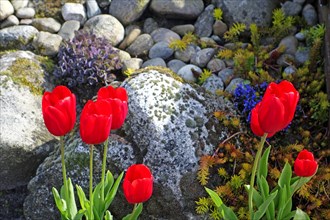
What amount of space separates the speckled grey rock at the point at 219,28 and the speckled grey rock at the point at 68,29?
1056mm

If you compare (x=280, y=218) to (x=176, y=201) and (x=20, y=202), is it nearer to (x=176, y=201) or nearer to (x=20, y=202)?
(x=176, y=201)

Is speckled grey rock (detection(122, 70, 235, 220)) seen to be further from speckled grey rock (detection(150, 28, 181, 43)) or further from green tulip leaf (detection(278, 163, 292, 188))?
speckled grey rock (detection(150, 28, 181, 43))

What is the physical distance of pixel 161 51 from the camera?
14.4ft

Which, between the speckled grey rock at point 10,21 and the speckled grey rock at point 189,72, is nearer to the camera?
the speckled grey rock at point 189,72

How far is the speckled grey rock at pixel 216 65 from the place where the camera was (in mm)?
4199

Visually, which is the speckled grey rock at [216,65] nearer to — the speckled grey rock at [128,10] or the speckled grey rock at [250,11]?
the speckled grey rock at [250,11]

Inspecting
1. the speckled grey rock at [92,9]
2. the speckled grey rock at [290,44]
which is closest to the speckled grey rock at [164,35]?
the speckled grey rock at [92,9]

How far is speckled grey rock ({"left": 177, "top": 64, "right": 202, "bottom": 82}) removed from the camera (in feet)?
13.6

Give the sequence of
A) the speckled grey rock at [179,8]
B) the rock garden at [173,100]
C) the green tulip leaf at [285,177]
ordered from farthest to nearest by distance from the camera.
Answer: the speckled grey rock at [179,8] → the rock garden at [173,100] → the green tulip leaf at [285,177]

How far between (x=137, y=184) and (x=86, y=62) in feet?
6.34

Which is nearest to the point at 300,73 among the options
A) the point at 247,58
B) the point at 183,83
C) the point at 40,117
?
the point at 247,58

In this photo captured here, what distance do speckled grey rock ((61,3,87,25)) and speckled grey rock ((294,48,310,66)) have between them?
1.70 meters

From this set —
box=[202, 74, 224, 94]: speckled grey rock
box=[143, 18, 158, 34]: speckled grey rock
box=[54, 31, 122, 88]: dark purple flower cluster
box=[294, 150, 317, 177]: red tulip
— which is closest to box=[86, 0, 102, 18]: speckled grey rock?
box=[143, 18, 158, 34]: speckled grey rock

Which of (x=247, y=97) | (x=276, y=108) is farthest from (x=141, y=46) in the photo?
(x=276, y=108)
